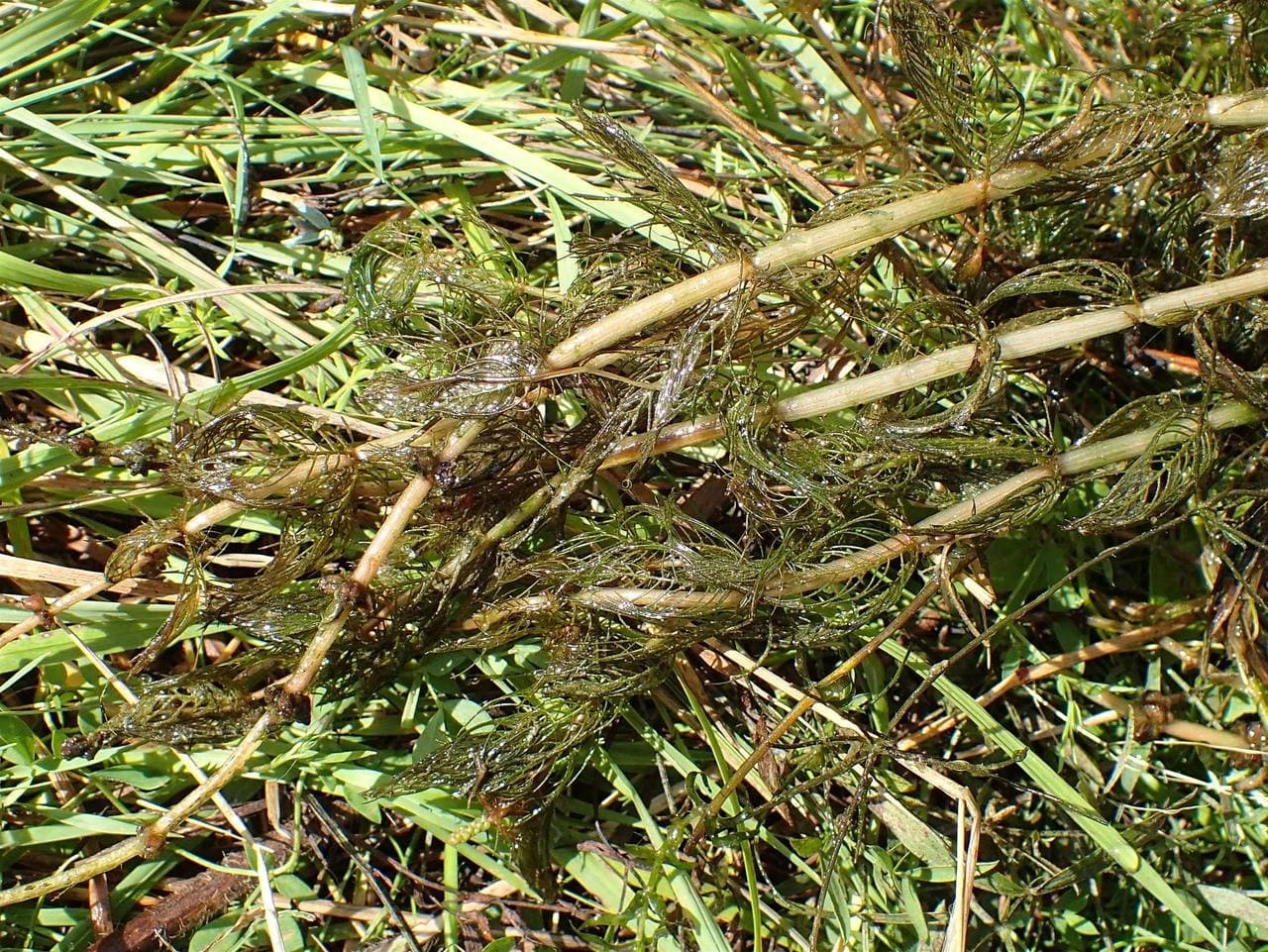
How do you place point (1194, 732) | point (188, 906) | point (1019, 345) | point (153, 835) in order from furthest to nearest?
point (1194, 732), point (188, 906), point (1019, 345), point (153, 835)

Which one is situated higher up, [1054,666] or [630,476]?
[630,476]

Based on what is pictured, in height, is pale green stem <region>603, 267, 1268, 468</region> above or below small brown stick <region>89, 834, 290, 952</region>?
above

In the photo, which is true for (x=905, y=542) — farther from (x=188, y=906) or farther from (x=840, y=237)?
(x=188, y=906)

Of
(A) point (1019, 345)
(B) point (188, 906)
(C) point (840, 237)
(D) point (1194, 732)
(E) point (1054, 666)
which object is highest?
(C) point (840, 237)

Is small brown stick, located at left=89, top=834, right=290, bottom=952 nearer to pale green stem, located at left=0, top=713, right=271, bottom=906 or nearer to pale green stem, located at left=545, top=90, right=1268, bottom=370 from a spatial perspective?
pale green stem, located at left=0, top=713, right=271, bottom=906

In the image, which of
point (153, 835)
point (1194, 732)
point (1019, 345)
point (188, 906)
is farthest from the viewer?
point (1194, 732)

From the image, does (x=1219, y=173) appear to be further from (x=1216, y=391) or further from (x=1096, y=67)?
(x=1096, y=67)

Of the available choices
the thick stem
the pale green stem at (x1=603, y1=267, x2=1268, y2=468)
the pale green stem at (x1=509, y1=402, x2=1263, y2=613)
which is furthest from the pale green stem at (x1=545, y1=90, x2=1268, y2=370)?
the pale green stem at (x1=509, y1=402, x2=1263, y2=613)

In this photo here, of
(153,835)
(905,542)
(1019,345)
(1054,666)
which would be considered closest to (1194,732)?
(1054,666)
